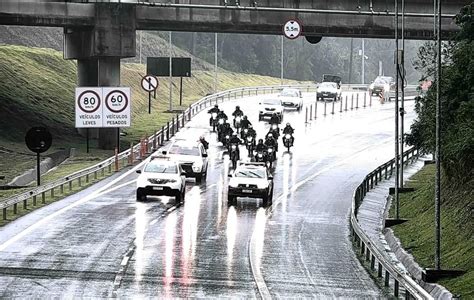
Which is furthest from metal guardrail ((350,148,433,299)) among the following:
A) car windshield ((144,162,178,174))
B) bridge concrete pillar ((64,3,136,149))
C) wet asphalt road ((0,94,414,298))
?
bridge concrete pillar ((64,3,136,149))

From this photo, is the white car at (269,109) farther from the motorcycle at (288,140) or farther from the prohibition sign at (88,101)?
the prohibition sign at (88,101)

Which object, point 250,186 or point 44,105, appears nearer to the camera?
point 250,186

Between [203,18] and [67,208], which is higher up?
[203,18]

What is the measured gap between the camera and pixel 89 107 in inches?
2104

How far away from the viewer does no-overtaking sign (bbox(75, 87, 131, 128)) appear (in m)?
53.1

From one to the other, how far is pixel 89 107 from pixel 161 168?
13021mm

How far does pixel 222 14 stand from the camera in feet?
195

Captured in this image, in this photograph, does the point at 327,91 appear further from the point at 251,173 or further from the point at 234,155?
the point at 251,173

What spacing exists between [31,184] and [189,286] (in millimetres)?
24935

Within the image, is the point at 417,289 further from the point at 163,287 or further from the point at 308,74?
the point at 308,74

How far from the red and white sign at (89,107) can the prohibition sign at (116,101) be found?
417mm

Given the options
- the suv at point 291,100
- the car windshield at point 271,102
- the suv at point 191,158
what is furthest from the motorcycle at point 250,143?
the suv at point 291,100

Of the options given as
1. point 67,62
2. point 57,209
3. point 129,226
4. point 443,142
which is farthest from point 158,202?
point 67,62


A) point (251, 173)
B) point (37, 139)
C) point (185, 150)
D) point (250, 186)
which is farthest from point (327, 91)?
point (250, 186)
